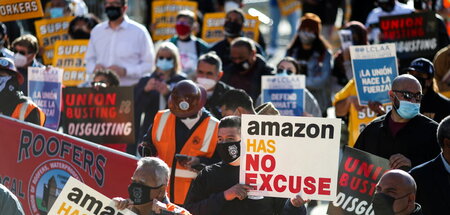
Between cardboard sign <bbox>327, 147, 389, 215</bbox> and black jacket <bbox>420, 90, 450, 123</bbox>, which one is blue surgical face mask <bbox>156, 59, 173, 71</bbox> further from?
cardboard sign <bbox>327, 147, 389, 215</bbox>

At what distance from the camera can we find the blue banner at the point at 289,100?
1127 centimetres

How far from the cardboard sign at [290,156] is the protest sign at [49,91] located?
397 cm

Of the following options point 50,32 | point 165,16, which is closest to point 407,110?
point 50,32

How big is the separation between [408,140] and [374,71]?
6.82 feet

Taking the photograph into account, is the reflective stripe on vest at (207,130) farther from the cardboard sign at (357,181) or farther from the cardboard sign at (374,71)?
the cardboard sign at (374,71)

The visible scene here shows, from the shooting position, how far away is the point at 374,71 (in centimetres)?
1070

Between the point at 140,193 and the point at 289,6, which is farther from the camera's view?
the point at 289,6

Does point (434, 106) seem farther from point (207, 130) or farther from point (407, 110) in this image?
point (207, 130)

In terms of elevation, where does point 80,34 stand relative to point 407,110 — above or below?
above

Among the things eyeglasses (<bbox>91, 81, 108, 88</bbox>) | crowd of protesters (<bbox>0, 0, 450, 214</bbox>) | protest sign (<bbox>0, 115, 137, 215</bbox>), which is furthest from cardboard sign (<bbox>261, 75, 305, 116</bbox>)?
protest sign (<bbox>0, 115, 137, 215</bbox>)

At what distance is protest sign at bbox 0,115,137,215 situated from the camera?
345 inches

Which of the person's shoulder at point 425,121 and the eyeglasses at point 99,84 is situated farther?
the eyeglasses at point 99,84

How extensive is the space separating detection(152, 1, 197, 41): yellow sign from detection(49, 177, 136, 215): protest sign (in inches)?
402

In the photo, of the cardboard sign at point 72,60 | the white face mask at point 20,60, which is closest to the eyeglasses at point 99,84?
the white face mask at point 20,60
